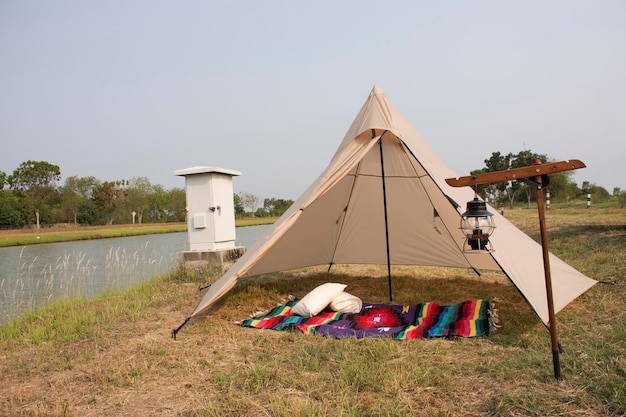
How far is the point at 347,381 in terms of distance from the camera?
216 centimetres

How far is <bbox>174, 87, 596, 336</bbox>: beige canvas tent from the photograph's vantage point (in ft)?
10.5

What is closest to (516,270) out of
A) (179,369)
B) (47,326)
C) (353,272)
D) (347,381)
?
(347,381)

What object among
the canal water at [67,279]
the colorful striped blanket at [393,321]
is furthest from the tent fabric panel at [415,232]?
the canal water at [67,279]

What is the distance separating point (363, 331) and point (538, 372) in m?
1.19

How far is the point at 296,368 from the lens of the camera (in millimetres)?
2410

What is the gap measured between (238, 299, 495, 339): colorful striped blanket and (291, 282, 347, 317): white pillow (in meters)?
0.06

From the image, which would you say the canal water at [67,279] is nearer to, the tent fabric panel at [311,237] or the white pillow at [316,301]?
the tent fabric panel at [311,237]

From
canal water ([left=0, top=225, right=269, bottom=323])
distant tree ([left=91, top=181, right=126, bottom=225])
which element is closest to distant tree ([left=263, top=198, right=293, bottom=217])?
distant tree ([left=91, top=181, right=126, bottom=225])

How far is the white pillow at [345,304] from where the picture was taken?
3.79m

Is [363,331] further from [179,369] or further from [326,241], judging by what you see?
[326,241]

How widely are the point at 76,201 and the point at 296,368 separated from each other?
1432 inches

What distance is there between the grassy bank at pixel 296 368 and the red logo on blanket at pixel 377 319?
517mm

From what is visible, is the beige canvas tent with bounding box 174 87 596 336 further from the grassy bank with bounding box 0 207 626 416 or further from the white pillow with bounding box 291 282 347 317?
the white pillow with bounding box 291 282 347 317

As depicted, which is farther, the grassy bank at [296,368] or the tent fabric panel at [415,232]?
the tent fabric panel at [415,232]
